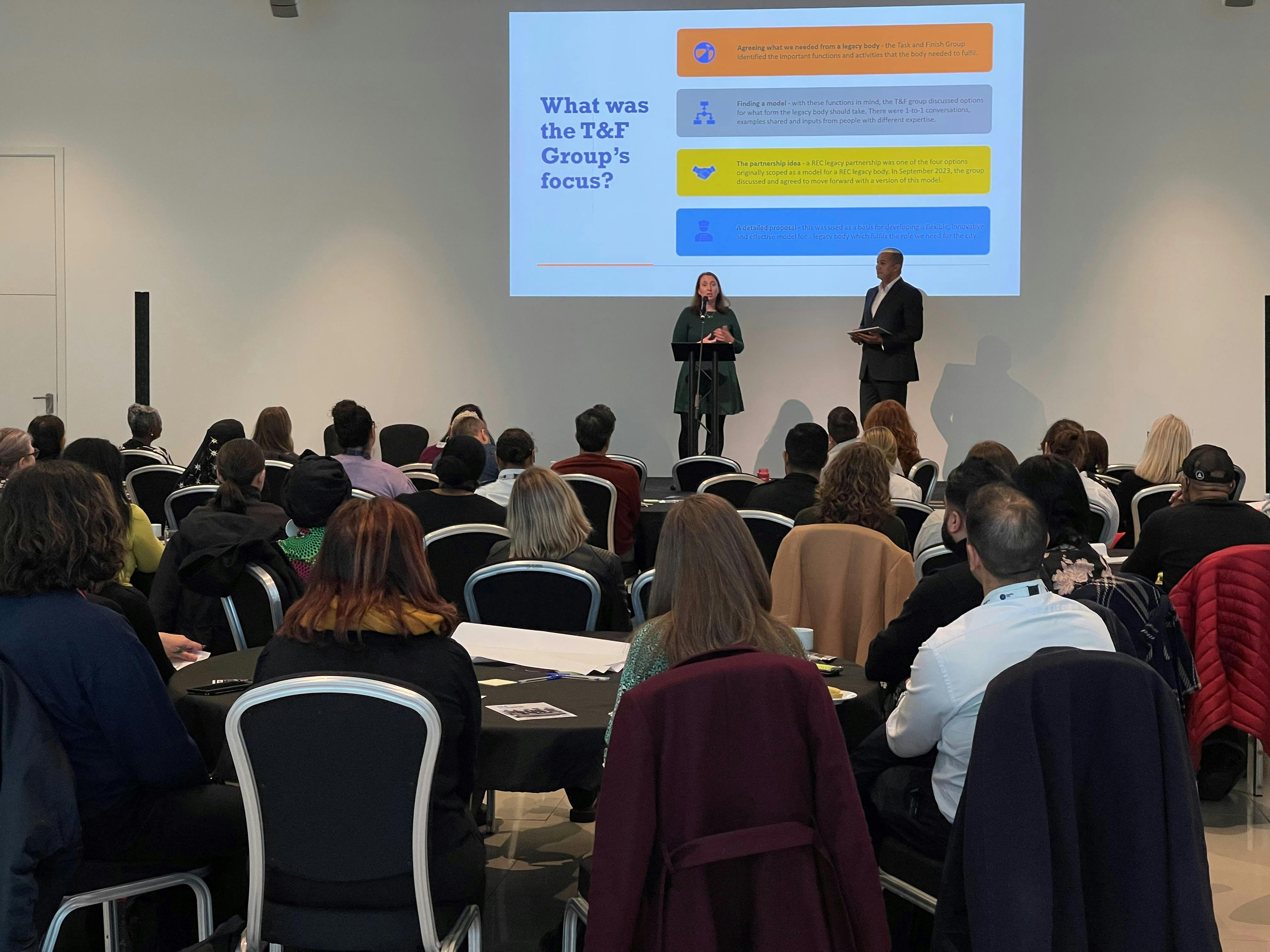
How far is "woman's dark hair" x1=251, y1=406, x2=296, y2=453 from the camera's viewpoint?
6480 millimetres

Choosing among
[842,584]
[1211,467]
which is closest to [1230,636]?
[1211,467]

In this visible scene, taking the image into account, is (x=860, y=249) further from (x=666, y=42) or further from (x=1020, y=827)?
(x=1020, y=827)

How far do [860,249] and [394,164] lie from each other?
12.8ft

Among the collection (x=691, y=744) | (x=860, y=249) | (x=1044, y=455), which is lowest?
(x=691, y=744)

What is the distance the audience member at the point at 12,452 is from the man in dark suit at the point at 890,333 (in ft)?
18.0

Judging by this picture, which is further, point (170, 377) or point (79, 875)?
point (170, 377)

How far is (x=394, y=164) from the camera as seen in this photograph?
10070 mm

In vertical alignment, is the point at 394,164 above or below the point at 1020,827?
above

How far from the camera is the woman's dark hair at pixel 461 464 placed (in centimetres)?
470

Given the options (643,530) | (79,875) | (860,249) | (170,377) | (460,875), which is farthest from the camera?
(170,377)

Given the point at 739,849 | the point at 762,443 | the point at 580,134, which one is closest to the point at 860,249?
the point at 762,443

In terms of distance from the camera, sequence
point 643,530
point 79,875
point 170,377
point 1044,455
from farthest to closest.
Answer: point 170,377 → point 643,530 → point 1044,455 → point 79,875

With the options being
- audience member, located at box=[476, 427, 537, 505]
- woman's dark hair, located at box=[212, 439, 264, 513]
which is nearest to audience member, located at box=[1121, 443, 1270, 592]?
audience member, located at box=[476, 427, 537, 505]

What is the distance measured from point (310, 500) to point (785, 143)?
6773 millimetres
